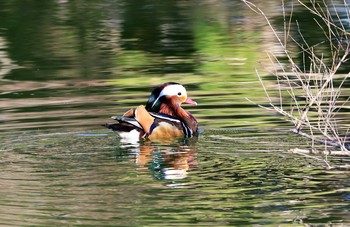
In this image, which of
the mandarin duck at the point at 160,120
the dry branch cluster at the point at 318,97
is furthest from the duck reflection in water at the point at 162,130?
the dry branch cluster at the point at 318,97

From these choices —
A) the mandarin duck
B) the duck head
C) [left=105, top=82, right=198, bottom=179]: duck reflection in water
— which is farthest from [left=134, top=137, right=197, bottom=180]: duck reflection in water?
the duck head

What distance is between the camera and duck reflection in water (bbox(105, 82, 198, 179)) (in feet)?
35.8

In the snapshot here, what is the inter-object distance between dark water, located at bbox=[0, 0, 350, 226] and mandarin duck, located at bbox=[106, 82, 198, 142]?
232 millimetres

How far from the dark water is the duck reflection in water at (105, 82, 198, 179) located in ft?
0.17

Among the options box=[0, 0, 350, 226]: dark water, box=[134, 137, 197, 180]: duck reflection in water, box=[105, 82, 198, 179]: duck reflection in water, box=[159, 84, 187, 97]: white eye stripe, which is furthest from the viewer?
box=[159, 84, 187, 97]: white eye stripe

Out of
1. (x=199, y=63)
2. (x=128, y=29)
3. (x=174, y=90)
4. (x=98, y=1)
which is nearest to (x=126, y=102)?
(x=174, y=90)

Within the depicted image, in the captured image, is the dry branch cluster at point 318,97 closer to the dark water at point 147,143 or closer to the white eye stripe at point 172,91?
the dark water at point 147,143

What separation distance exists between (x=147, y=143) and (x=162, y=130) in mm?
338

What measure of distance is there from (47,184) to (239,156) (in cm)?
191

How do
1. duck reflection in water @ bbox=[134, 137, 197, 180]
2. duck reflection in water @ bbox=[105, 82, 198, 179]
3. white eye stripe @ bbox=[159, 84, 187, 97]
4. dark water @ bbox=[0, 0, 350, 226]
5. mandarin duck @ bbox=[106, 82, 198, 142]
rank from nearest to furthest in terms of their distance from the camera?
dark water @ bbox=[0, 0, 350, 226]
duck reflection in water @ bbox=[134, 137, 197, 180]
duck reflection in water @ bbox=[105, 82, 198, 179]
mandarin duck @ bbox=[106, 82, 198, 142]
white eye stripe @ bbox=[159, 84, 187, 97]

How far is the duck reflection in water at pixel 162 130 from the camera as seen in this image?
35.8 feet

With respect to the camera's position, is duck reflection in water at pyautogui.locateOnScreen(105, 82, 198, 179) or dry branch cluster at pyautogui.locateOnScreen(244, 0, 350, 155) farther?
duck reflection in water at pyautogui.locateOnScreen(105, 82, 198, 179)

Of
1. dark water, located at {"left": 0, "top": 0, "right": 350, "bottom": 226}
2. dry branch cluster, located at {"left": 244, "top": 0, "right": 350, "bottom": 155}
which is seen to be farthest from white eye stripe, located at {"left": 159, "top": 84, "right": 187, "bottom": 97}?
dry branch cluster, located at {"left": 244, "top": 0, "right": 350, "bottom": 155}

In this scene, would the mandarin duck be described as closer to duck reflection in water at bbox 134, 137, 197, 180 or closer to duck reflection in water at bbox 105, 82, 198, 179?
duck reflection in water at bbox 105, 82, 198, 179
